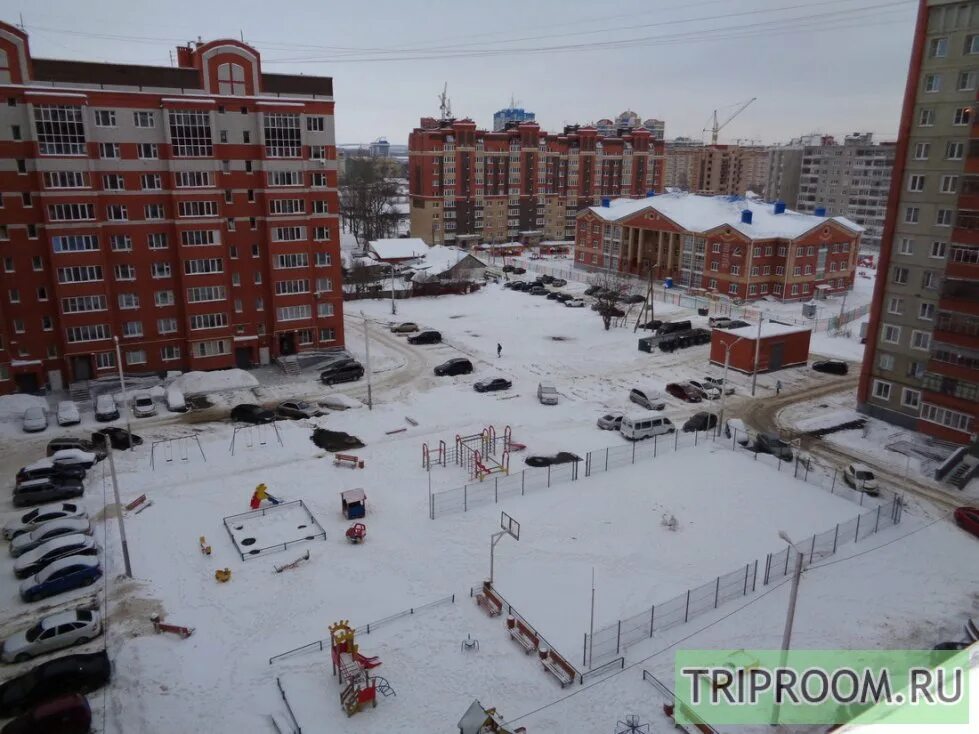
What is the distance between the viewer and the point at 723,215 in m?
84.2

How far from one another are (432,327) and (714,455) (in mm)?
34552

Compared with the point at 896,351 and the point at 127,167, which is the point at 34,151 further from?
the point at 896,351

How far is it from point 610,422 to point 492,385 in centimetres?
A: 981

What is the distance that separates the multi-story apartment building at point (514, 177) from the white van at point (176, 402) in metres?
74.4

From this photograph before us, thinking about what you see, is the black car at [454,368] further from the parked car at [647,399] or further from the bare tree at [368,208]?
the bare tree at [368,208]

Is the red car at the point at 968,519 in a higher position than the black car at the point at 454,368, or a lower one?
lower

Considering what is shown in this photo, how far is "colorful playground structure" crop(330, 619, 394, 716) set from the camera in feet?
64.6

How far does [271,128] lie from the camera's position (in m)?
49.5

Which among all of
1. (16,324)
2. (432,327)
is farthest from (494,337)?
(16,324)

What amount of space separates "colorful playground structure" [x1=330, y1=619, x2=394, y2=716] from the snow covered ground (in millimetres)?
347

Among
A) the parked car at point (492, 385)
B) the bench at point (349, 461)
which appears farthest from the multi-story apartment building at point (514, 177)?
the bench at point (349, 461)

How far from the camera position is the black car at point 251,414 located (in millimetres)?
42406

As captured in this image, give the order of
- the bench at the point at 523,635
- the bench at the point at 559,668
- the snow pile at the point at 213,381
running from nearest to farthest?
the bench at the point at 559,668
the bench at the point at 523,635
the snow pile at the point at 213,381

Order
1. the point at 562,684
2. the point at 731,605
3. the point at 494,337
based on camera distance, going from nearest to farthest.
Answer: the point at 562,684, the point at 731,605, the point at 494,337
